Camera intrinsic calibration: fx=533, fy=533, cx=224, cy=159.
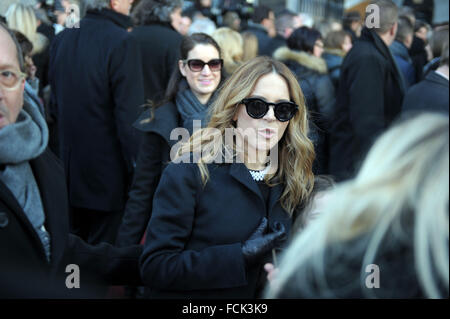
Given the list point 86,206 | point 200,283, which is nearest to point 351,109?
point 86,206

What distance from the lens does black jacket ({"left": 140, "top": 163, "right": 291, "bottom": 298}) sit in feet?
6.14

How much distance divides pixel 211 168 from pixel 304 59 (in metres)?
3.09

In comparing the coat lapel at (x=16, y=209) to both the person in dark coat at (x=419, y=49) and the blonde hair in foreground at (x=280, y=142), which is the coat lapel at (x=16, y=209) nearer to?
the blonde hair in foreground at (x=280, y=142)

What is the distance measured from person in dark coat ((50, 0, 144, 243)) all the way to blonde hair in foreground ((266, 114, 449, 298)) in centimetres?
262

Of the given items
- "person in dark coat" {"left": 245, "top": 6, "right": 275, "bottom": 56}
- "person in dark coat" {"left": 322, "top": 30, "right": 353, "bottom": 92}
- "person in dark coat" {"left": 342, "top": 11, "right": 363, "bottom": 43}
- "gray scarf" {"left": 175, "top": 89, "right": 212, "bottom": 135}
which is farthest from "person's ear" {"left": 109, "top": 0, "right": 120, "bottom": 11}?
"person in dark coat" {"left": 342, "top": 11, "right": 363, "bottom": 43}

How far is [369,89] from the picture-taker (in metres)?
4.12

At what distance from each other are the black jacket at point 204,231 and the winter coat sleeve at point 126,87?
167cm

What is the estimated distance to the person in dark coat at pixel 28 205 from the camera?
158 centimetres

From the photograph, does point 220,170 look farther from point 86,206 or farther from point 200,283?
point 86,206

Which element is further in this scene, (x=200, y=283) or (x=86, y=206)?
(x=86, y=206)

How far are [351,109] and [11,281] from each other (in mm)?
3250

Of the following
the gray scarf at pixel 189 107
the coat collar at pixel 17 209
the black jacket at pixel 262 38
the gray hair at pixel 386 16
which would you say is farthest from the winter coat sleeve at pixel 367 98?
the coat collar at pixel 17 209

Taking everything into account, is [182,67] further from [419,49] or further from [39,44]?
[419,49]
